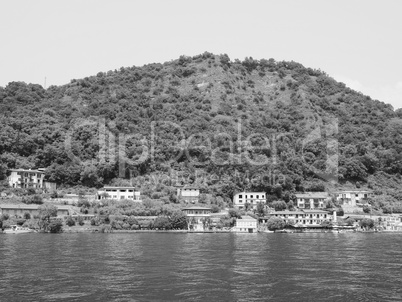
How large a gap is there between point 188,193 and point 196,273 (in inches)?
2350

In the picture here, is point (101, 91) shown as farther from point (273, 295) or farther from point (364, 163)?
point (273, 295)

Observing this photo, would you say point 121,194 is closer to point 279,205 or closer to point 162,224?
point 162,224

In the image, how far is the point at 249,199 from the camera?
93500 millimetres

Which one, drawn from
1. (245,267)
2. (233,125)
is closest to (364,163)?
(233,125)

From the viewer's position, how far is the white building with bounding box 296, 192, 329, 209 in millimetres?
96438

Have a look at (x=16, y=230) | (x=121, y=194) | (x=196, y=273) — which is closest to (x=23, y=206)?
(x=16, y=230)

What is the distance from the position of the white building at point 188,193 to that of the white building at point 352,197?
95.9 feet

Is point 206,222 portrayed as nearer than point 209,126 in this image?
Yes

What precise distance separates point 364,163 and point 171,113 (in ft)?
150

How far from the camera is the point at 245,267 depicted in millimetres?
35844

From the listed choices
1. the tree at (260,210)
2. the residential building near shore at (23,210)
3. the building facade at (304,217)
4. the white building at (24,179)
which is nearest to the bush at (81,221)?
the residential building near shore at (23,210)

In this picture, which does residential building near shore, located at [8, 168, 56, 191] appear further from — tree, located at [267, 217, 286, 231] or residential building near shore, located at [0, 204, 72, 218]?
tree, located at [267, 217, 286, 231]

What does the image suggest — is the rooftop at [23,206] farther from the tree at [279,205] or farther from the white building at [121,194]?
the tree at [279,205]

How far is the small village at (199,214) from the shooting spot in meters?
77.5
